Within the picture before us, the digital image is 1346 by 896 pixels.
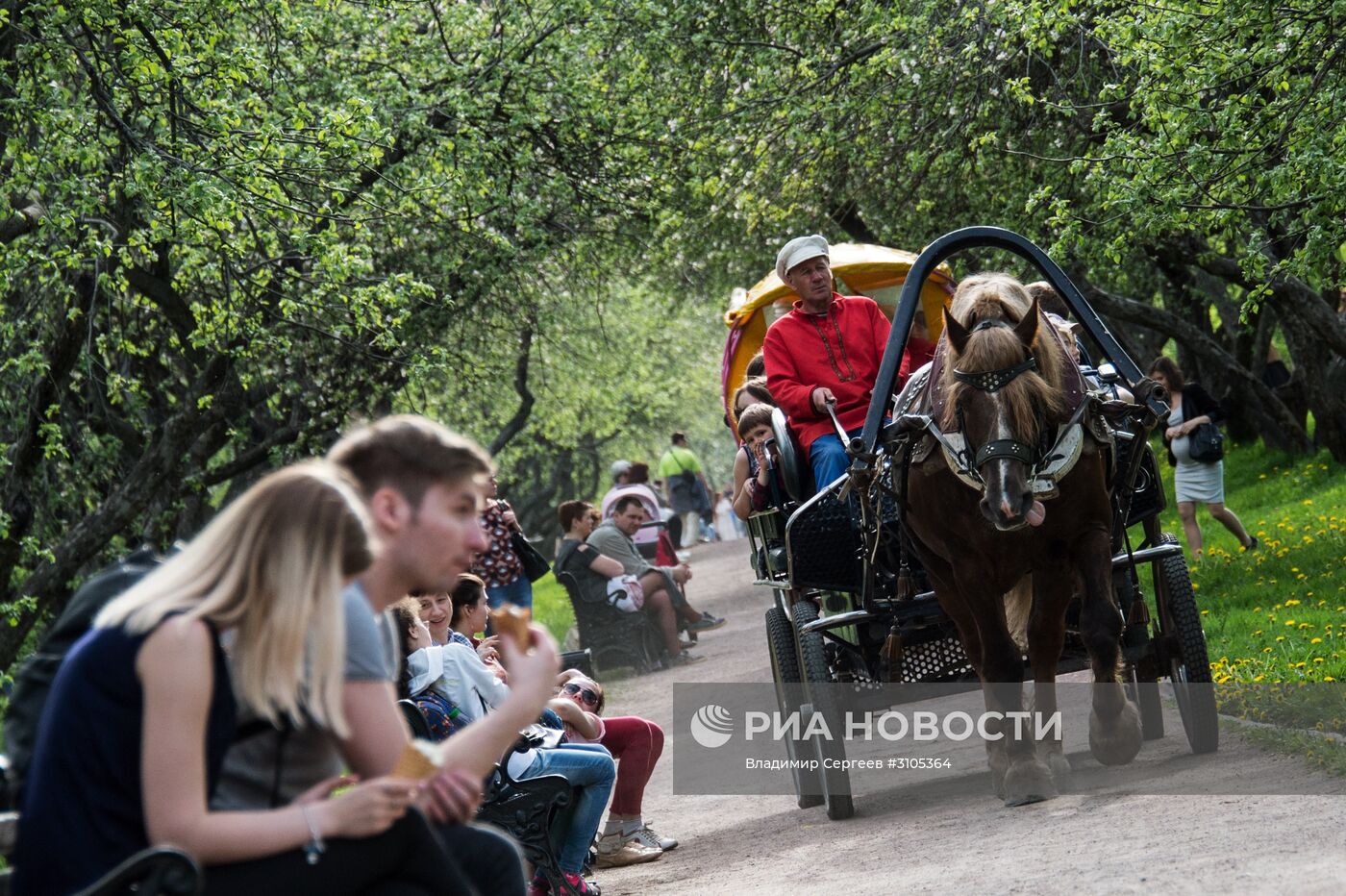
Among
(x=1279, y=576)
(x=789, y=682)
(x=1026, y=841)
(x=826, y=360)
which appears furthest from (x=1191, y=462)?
(x=1026, y=841)

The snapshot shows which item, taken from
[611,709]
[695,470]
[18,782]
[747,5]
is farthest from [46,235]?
[695,470]

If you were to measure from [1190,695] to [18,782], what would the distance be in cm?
547

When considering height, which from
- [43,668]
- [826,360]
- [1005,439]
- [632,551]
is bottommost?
[632,551]

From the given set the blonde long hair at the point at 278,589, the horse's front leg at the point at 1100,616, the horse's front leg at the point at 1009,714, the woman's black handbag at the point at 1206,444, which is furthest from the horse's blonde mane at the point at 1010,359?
the woman's black handbag at the point at 1206,444

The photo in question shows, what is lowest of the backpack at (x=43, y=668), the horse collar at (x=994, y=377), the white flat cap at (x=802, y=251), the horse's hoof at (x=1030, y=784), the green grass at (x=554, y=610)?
the horse's hoof at (x=1030, y=784)

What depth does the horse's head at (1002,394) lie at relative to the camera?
6668 millimetres

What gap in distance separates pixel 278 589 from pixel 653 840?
500cm

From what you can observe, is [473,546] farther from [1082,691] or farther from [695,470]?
[695,470]

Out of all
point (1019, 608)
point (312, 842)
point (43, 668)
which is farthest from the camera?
point (1019, 608)

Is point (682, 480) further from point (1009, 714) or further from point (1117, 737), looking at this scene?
point (1009, 714)

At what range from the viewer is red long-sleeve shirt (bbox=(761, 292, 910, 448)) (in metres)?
8.47

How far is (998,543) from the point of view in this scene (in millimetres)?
7000

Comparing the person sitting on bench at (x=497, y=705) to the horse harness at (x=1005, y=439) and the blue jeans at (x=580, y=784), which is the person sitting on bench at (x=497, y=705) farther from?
the horse harness at (x=1005, y=439)

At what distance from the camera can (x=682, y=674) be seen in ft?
50.0
